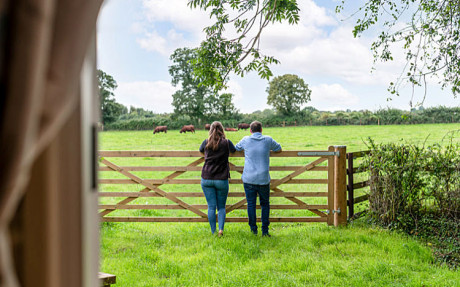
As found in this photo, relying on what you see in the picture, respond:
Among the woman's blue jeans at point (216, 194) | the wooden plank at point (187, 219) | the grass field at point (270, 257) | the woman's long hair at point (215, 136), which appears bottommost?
the grass field at point (270, 257)

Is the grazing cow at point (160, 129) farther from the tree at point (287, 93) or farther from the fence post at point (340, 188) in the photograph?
the fence post at point (340, 188)

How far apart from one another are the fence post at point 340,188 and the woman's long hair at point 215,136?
2.08 metres

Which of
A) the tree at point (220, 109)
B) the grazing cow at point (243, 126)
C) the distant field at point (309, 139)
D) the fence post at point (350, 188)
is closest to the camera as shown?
the fence post at point (350, 188)

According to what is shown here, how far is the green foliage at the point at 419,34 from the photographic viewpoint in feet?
20.0

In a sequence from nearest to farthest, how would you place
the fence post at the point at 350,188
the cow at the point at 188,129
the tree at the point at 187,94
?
1. the fence post at the point at 350,188
2. the tree at the point at 187,94
3. the cow at the point at 188,129

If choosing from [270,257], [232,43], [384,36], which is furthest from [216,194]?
[384,36]

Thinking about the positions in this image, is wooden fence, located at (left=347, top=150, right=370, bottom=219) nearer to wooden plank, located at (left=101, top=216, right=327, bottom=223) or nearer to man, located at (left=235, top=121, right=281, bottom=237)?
wooden plank, located at (left=101, top=216, right=327, bottom=223)

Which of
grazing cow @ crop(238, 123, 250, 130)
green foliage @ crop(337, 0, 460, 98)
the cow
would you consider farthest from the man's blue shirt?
grazing cow @ crop(238, 123, 250, 130)

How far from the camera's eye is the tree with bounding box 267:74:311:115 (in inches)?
1412

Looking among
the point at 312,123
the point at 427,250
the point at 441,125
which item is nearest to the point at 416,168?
the point at 427,250

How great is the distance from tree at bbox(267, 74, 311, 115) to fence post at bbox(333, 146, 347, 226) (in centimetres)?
2860

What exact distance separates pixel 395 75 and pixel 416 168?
149 cm

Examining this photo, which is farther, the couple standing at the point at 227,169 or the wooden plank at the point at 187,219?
the wooden plank at the point at 187,219

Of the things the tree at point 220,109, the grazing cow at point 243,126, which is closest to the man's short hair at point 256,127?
the tree at point 220,109
